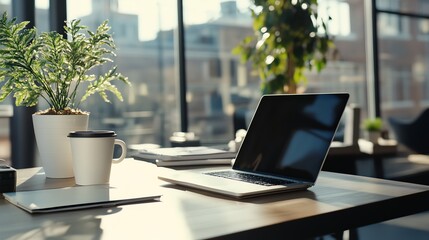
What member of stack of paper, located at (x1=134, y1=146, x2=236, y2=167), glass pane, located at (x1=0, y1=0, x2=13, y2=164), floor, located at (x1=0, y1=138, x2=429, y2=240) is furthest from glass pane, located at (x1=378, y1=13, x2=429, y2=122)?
stack of paper, located at (x1=134, y1=146, x2=236, y2=167)

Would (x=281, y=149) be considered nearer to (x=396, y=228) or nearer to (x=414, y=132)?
(x=396, y=228)

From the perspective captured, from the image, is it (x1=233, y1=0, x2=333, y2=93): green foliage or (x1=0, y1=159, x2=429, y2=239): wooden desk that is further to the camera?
(x1=233, y1=0, x2=333, y2=93): green foliage

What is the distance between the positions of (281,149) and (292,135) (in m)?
0.04

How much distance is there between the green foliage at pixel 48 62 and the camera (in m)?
1.05

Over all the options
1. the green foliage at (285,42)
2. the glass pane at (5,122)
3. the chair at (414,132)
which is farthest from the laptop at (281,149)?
the chair at (414,132)

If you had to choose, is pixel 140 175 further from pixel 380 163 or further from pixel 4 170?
pixel 380 163

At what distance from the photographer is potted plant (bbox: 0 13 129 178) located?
3.46 ft

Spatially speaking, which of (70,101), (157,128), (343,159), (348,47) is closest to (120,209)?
(70,101)

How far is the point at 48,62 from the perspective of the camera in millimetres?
1095

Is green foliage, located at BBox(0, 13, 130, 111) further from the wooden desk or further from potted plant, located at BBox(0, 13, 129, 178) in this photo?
the wooden desk

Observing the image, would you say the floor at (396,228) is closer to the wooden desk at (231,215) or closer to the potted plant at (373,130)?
the potted plant at (373,130)

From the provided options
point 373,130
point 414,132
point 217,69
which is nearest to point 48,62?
point 217,69

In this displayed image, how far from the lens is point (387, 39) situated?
4516mm

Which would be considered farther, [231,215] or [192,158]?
[192,158]
